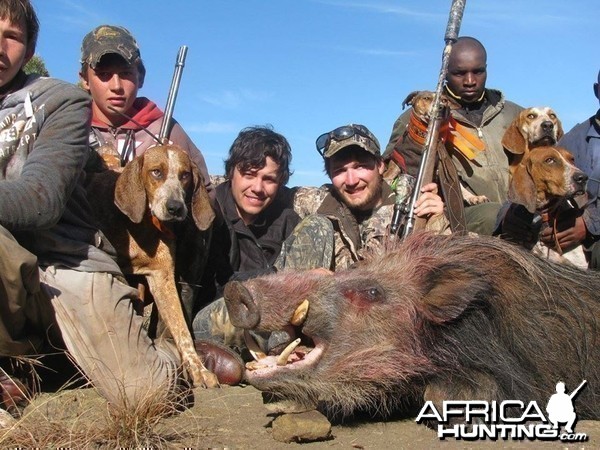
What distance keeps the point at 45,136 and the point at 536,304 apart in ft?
9.13

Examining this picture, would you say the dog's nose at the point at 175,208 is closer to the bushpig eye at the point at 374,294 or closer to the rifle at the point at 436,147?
the bushpig eye at the point at 374,294

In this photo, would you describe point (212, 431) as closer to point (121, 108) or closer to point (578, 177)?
point (121, 108)

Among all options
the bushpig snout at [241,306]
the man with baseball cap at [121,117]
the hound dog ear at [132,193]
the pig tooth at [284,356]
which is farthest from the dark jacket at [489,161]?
the bushpig snout at [241,306]

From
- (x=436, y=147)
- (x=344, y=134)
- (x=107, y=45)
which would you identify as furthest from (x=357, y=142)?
(x=107, y=45)

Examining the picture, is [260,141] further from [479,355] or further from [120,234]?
[479,355]

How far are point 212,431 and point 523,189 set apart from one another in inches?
136

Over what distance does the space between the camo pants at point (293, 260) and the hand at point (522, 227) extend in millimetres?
1360

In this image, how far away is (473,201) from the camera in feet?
22.5

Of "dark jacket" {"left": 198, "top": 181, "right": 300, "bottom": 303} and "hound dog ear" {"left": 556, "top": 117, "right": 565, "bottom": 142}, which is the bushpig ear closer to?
"dark jacket" {"left": 198, "top": 181, "right": 300, "bottom": 303}

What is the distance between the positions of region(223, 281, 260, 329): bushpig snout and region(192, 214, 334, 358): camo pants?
6.63 feet

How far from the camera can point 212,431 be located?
11.9 feet

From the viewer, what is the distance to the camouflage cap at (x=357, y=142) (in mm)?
5984

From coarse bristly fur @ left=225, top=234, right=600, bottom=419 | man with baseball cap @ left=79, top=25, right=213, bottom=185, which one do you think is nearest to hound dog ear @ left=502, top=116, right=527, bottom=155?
coarse bristly fur @ left=225, top=234, right=600, bottom=419

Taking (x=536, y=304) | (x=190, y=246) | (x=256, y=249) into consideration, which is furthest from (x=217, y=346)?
(x=536, y=304)
